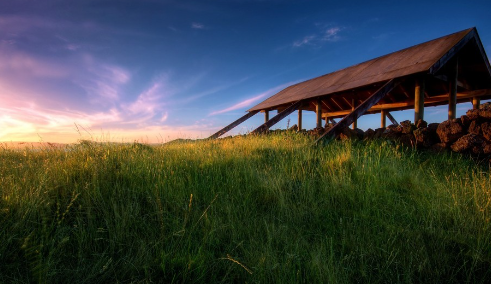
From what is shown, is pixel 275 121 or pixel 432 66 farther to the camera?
pixel 275 121

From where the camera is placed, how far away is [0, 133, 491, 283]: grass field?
1.62 meters

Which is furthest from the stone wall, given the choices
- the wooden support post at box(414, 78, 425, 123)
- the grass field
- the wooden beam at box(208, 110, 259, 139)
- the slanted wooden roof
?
the wooden beam at box(208, 110, 259, 139)

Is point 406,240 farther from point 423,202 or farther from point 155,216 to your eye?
point 155,216

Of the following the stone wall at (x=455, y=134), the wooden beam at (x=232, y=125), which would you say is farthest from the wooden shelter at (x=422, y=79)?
the stone wall at (x=455, y=134)

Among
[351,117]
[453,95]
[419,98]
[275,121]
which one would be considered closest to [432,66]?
[419,98]

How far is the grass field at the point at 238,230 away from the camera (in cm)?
162

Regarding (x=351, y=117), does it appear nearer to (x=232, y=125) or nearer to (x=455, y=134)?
(x=455, y=134)

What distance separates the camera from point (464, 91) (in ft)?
33.0

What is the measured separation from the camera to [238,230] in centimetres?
212

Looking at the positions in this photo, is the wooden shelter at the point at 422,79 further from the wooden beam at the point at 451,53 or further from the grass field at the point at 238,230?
the grass field at the point at 238,230

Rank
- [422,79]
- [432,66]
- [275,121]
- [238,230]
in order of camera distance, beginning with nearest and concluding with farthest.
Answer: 1. [238,230]
2. [432,66]
3. [422,79]
4. [275,121]

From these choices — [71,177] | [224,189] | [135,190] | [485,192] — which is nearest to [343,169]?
[485,192]

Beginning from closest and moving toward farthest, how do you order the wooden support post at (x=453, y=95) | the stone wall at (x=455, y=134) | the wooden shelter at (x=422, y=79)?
the stone wall at (x=455, y=134), the wooden shelter at (x=422, y=79), the wooden support post at (x=453, y=95)

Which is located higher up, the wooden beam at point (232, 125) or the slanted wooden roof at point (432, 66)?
the slanted wooden roof at point (432, 66)
